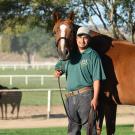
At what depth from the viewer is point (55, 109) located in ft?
60.5

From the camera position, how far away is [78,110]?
21.5 feet

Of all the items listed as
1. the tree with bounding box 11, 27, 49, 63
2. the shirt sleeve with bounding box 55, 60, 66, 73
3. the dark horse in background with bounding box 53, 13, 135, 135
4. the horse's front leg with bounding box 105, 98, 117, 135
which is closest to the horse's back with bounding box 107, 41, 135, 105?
the dark horse in background with bounding box 53, 13, 135, 135

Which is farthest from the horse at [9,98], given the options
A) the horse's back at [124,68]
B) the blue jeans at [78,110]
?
the blue jeans at [78,110]

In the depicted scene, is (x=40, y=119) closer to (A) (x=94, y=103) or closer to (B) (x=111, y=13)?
(B) (x=111, y=13)

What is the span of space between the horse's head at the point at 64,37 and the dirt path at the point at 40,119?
302 inches

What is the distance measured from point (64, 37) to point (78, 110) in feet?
3.00

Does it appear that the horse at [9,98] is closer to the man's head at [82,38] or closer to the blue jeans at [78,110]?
the blue jeans at [78,110]

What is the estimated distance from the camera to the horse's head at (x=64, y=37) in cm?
643

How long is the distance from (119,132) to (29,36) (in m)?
135

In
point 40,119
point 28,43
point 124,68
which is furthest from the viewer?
point 28,43

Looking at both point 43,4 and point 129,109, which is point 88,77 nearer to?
point 43,4

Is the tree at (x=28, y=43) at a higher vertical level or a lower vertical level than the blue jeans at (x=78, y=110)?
lower

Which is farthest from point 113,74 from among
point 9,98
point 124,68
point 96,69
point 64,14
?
point 9,98

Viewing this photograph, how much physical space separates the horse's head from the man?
110 mm
